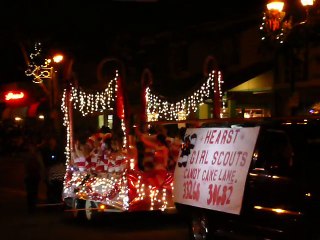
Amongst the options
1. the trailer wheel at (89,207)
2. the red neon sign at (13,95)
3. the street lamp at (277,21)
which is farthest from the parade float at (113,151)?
the red neon sign at (13,95)

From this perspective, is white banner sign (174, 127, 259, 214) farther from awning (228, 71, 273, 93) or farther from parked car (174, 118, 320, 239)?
awning (228, 71, 273, 93)

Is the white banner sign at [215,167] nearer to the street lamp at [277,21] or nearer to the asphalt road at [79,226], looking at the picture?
the asphalt road at [79,226]

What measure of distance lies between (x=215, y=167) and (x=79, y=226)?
15.8ft

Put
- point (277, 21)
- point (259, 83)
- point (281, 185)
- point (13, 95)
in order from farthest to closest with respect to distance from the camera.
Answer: point (13, 95) → point (259, 83) → point (277, 21) → point (281, 185)

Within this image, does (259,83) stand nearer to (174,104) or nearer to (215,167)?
(174,104)

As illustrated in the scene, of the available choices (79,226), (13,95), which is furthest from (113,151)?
(13,95)

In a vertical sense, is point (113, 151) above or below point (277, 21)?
below

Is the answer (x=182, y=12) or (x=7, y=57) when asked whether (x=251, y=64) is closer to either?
(x=182, y=12)

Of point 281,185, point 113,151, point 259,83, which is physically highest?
point 259,83

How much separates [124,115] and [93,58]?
19.8 meters

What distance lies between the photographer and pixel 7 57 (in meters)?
41.6

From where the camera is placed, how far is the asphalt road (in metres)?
12.0

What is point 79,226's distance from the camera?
1348cm

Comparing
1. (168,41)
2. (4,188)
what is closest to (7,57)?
(168,41)
